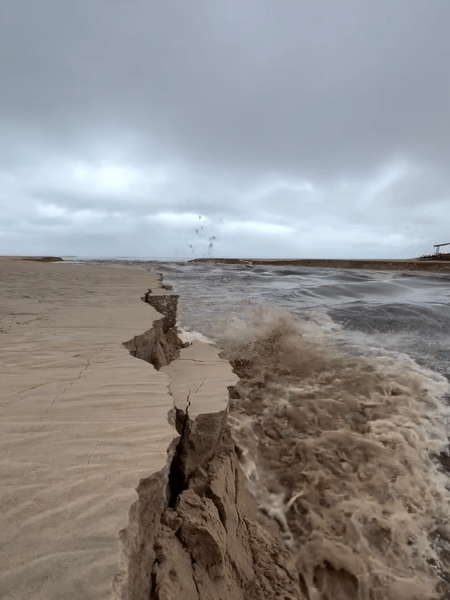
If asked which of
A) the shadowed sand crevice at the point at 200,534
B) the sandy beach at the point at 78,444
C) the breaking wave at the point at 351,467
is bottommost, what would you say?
the breaking wave at the point at 351,467

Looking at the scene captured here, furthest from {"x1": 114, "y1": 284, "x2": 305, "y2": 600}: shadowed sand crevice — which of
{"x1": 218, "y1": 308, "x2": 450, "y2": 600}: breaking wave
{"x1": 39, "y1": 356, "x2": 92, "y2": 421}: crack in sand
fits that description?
{"x1": 39, "y1": 356, "x2": 92, "y2": 421}: crack in sand

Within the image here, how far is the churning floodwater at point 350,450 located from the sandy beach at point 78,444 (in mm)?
1020

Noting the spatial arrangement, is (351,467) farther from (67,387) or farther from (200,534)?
(67,387)

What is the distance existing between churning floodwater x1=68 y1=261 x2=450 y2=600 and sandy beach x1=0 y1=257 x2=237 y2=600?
1.02m

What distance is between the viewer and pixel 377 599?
2.06m

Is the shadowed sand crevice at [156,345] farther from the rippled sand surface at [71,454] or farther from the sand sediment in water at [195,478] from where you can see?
the rippled sand surface at [71,454]

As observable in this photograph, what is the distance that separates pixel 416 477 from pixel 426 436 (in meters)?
0.73

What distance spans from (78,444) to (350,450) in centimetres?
269

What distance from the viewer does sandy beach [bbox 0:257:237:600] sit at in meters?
1.13

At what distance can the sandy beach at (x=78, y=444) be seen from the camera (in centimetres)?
113

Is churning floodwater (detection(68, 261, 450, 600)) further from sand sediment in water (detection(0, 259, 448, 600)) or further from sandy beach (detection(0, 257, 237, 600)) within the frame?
sandy beach (detection(0, 257, 237, 600))

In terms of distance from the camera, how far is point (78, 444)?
1796mm

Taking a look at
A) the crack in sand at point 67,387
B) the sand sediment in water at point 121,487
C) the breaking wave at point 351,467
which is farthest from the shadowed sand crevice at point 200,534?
the crack in sand at point 67,387

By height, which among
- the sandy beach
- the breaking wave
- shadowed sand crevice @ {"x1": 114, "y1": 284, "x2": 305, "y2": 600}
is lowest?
the breaking wave
